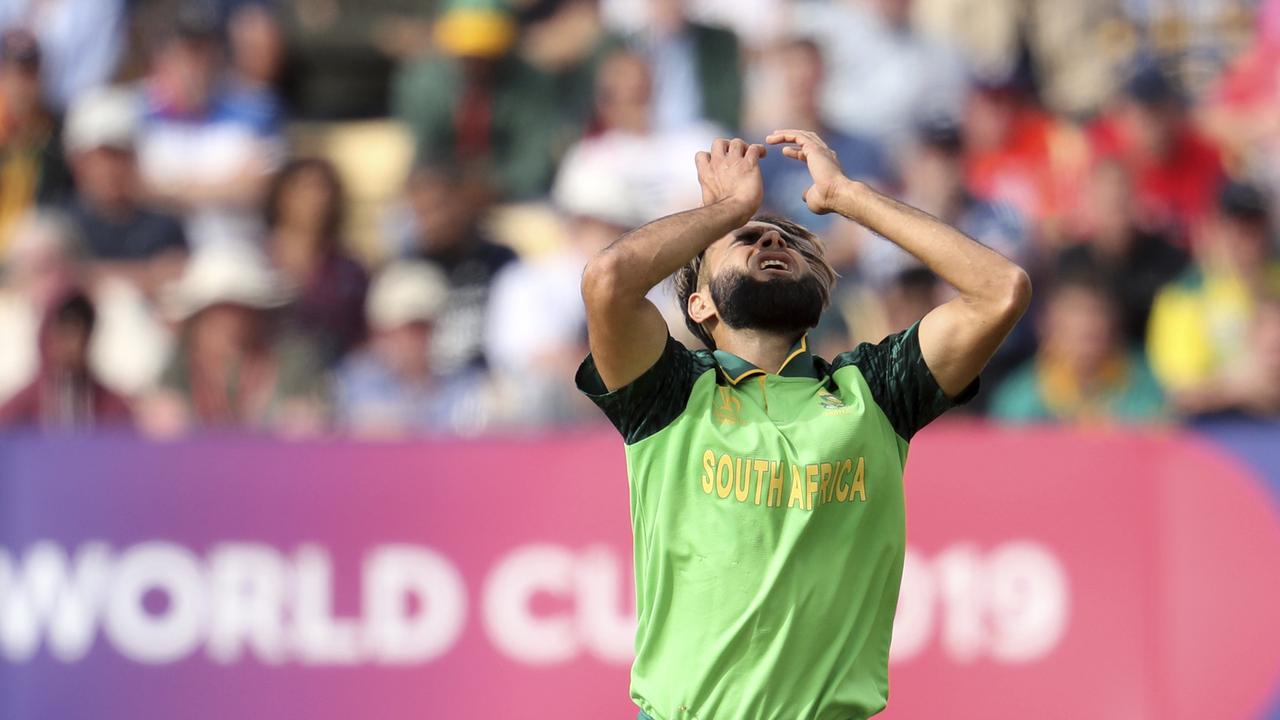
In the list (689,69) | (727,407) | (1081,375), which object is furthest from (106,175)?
(727,407)

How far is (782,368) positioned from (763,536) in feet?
1.37

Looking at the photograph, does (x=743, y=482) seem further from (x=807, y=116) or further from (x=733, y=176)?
(x=807, y=116)

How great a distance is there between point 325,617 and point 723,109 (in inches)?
156

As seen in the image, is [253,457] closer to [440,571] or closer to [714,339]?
[440,571]

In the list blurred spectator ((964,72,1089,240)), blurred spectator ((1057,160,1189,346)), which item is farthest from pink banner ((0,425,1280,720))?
blurred spectator ((964,72,1089,240))

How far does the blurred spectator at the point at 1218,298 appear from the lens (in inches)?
318

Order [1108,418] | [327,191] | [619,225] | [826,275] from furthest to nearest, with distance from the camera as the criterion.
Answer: [327,191]
[619,225]
[1108,418]
[826,275]

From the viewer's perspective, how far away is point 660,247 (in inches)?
142

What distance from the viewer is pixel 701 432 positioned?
3.69 m

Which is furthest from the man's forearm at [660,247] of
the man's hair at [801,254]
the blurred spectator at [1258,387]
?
the blurred spectator at [1258,387]

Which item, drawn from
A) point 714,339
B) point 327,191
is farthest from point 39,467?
point 714,339

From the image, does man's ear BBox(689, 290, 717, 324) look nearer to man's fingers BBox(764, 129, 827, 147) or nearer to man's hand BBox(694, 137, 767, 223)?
man's hand BBox(694, 137, 767, 223)

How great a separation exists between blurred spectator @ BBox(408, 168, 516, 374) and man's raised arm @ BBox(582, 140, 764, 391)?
4.83 m

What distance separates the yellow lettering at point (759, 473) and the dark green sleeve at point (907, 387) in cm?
34
